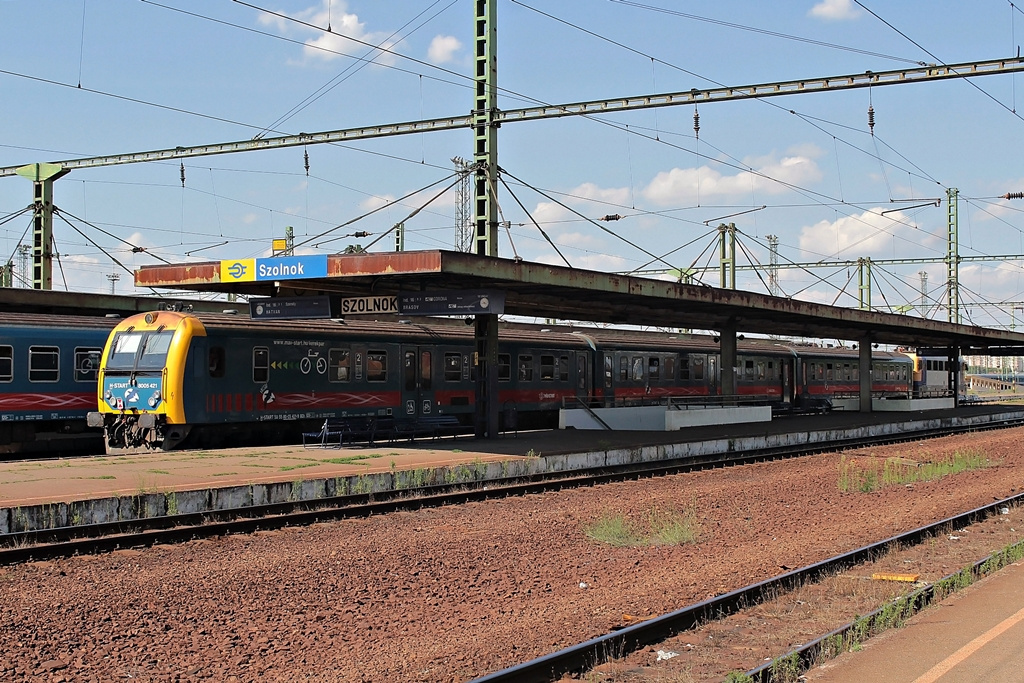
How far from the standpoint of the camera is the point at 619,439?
24.7 meters

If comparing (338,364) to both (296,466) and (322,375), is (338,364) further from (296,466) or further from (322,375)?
(296,466)

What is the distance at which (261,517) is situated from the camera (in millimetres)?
12930

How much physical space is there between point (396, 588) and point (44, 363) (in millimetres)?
14334

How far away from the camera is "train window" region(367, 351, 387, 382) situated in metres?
24.2

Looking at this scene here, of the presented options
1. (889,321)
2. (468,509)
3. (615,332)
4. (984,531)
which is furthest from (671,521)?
(889,321)

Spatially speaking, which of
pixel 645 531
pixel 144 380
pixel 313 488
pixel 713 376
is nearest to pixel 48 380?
pixel 144 380

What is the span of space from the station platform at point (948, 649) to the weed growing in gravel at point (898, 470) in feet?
29.8

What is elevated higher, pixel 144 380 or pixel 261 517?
pixel 144 380

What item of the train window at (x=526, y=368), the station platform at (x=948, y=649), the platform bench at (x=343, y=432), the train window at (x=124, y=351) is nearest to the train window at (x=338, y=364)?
the platform bench at (x=343, y=432)

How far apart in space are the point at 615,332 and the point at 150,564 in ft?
82.8

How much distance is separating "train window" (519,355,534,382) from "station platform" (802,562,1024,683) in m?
19.9

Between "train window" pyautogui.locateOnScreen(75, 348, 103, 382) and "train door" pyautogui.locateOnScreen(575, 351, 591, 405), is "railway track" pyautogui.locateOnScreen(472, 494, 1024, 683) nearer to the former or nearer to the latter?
"train window" pyautogui.locateOnScreen(75, 348, 103, 382)

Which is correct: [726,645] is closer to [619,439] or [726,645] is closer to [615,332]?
[619,439]

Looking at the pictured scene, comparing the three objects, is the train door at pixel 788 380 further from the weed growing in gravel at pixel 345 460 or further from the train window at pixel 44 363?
the train window at pixel 44 363
